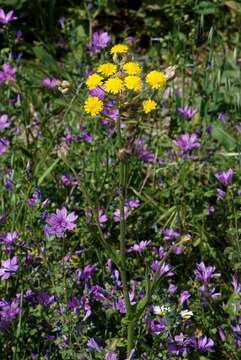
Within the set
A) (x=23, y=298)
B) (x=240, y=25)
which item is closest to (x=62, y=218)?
(x=23, y=298)

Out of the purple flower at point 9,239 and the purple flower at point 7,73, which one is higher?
the purple flower at point 7,73

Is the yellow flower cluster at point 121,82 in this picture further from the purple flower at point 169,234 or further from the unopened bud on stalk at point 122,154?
the purple flower at point 169,234

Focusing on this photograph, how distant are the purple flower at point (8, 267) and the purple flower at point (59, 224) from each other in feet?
0.43

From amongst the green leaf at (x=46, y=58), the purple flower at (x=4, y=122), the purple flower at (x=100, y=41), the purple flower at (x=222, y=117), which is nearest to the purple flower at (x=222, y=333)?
the purple flower at (x=222, y=117)

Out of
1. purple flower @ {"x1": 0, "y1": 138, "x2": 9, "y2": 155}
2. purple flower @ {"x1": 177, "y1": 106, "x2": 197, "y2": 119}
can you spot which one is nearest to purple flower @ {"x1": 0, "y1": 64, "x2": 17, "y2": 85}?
purple flower @ {"x1": 0, "y1": 138, "x2": 9, "y2": 155}

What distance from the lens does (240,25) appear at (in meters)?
3.63

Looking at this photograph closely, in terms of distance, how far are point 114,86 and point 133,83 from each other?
5 centimetres

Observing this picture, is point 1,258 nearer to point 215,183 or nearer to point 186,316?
point 186,316

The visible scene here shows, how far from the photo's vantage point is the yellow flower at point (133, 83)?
5.46 ft

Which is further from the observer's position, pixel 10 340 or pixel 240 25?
pixel 240 25

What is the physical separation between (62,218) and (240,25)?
190 cm

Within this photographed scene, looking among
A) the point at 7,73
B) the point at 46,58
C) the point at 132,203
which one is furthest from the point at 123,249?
the point at 46,58

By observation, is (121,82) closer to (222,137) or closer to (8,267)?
(8,267)

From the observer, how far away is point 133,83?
167 centimetres
